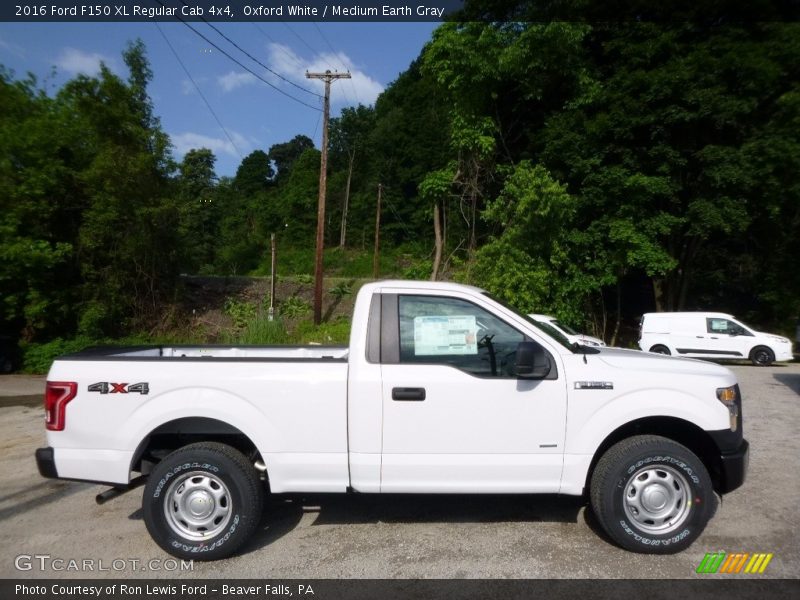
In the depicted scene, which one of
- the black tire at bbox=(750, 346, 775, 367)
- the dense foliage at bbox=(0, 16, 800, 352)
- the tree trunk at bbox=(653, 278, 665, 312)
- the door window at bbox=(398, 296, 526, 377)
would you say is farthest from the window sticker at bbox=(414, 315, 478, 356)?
the tree trunk at bbox=(653, 278, 665, 312)

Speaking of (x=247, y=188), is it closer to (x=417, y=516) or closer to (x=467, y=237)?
(x=467, y=237)

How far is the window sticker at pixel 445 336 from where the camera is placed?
13.8 feet

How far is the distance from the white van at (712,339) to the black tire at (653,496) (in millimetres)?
15142

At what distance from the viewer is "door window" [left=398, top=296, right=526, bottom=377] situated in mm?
4180

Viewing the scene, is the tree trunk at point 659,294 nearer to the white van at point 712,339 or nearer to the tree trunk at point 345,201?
the white van at point 712,339

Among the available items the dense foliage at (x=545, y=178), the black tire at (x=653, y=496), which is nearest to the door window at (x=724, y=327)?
the dense foliage at (x=545, y=178)

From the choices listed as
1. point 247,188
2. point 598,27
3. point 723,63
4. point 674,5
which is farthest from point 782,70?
point 247,188

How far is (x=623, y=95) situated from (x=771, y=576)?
1813cm

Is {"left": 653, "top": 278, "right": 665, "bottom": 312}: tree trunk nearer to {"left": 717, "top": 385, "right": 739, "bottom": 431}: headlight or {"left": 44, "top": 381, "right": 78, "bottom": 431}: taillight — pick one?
{"left": 717, "top": 385, "right": 739, "bottom": 431}: headlight

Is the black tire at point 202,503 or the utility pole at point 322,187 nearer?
the black tire at point 202,503

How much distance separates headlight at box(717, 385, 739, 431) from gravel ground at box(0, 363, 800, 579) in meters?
0.96

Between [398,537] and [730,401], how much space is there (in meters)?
2.71

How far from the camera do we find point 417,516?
15.9 ft

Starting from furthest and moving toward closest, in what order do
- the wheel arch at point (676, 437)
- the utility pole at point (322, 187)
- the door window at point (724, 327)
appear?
1. the utility pole at point (322, 187)
2. the door window at point (724, 327)
3. the wheel arch at point (676, 437)
